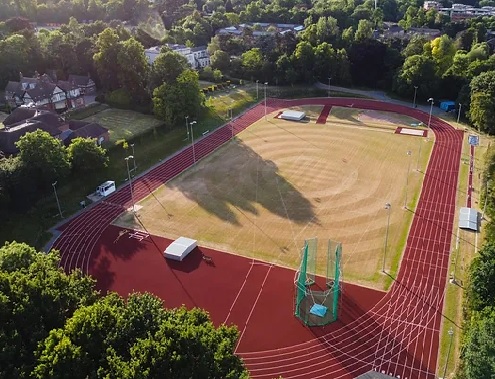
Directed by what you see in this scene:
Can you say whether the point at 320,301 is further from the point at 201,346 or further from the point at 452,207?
the point at 452,207

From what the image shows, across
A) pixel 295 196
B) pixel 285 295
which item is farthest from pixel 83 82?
pixel 285 295

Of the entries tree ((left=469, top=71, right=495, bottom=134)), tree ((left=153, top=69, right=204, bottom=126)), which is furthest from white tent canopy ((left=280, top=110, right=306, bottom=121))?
tree ((left=469, top=71, right=495, bottom=134))

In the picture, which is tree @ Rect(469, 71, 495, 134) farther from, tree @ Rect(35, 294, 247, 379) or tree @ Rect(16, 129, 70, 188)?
tree @ Rect(16, 129, 70, 188)

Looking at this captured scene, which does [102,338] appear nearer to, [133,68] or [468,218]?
[468,218]

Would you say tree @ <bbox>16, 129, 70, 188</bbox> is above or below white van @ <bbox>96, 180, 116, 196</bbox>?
above

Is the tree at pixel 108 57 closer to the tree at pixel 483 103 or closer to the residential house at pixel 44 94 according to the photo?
the residential house at pixel 44 94

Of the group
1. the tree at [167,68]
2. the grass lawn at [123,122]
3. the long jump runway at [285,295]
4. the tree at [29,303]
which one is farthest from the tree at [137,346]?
the tree at [167,68]

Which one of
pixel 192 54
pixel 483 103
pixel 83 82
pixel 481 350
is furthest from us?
pixel 192 54
